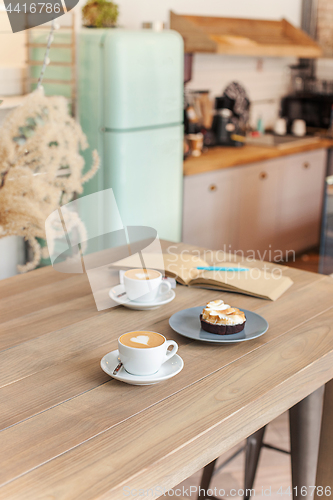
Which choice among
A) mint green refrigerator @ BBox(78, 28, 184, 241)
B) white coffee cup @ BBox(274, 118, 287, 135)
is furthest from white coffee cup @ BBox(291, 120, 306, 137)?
mint green refrigerator @ BBox(78, 28, 184, 241)

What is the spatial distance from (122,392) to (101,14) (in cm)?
269

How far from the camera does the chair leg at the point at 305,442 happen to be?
4.98 feet

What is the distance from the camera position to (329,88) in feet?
17.4

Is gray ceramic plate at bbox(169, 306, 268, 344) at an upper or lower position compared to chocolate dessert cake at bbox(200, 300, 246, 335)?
lower

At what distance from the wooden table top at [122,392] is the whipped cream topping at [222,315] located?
0.06 metres

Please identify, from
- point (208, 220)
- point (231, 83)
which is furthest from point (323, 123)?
point (208, 220)

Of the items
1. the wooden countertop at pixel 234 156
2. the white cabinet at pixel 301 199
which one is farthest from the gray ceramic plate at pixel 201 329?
the white cabinet at pixel 301 199

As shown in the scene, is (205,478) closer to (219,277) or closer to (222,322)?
(219,277)

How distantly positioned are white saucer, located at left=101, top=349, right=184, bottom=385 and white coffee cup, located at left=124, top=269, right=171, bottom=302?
244 millimetres

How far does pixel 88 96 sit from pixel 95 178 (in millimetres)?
455

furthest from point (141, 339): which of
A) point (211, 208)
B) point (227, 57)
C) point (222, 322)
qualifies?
point (227, 57)

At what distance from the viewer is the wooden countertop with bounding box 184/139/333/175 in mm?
3643

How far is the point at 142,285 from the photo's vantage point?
1344mm

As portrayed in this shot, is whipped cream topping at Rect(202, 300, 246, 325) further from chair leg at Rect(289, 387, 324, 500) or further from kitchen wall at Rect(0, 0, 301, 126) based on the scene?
kitchen wall at Rect(0, 0, 301, 126)
